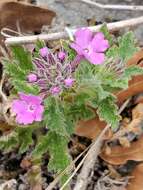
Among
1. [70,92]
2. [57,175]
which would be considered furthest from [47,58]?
[57,175]

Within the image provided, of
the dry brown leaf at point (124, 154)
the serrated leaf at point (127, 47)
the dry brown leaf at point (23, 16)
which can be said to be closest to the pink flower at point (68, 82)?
the serrated leaf at point (127, 47)

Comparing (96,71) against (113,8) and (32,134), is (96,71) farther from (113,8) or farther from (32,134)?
(113,8)

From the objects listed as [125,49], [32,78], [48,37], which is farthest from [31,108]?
[48,37]

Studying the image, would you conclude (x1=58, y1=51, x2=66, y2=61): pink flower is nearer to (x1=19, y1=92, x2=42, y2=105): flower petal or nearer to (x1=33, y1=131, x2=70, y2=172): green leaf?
(x1=19, y1=92, x2=42, y2=105): flower petal

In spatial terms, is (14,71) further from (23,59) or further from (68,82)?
(68,82)

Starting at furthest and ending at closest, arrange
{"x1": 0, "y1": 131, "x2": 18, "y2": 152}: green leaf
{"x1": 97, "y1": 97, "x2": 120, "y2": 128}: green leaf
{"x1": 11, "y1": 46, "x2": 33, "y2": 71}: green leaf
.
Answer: {"x1": 0, "y1": 131, "x2": 18, "y2": 152}: green leaf → {"x1": 11, "y1": 46, "x2": 33, "y2": 71}: green leaf → {"x1": 97, "y1": 97, "x2": 120, "y2": 128}: green leaf

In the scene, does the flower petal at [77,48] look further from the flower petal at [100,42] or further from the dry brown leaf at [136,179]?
the dry brown leaf at [136,179]

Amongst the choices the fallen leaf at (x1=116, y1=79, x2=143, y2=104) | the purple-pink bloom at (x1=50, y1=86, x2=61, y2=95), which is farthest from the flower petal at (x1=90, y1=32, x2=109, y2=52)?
the fallen leaf at (x1=116, y1=79, x2=143, y2=104)
